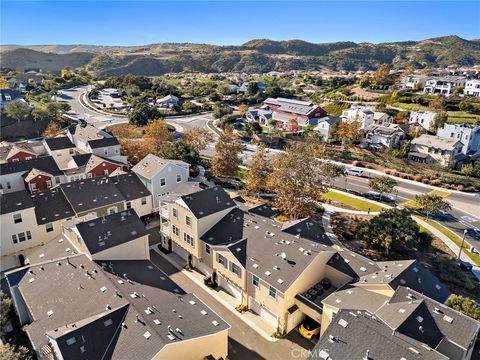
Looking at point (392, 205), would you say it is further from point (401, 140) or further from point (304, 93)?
point (304, 93)

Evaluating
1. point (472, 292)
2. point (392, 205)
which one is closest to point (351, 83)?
point (392, 205)

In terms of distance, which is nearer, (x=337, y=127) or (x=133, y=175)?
(x=133, y=175)

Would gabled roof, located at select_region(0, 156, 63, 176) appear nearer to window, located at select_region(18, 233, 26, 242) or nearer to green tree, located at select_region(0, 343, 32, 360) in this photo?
window, located at select_region(18, 233, 26, 242)

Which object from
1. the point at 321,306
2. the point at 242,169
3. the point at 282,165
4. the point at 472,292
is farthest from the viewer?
the point at 242,169

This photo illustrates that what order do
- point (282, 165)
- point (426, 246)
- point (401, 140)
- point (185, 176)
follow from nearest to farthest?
point (426, 246) < point (282, 165) < point (185, 176) < point (401, 140)

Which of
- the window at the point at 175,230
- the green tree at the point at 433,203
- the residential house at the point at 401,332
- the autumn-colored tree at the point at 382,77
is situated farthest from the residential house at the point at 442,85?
the window at the point at 175,230

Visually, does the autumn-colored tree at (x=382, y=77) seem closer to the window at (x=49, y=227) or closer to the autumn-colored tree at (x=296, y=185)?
the autumn-colored tree at (x=296, y=185)
